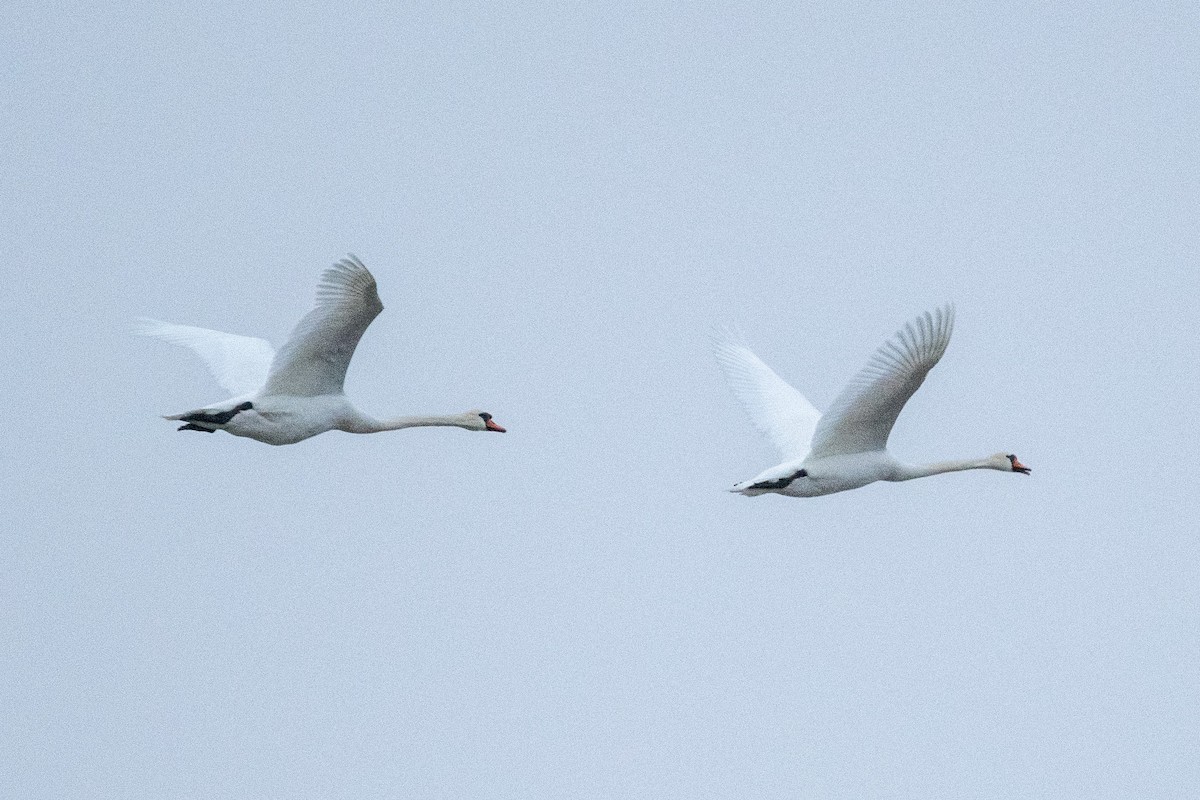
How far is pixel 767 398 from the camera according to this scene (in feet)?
98.6

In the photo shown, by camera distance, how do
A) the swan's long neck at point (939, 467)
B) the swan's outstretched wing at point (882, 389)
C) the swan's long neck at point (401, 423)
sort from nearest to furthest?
the swan's outstretched wing at point (882, 389) < the swan's long neck at point (939, 467) < the swan's long neck at point (401, 423)

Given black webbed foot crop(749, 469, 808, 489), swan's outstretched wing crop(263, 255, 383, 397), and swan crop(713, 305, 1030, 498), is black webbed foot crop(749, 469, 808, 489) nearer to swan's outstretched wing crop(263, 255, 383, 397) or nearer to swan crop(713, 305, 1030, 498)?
swan crop(713, 305, 1030, 498)

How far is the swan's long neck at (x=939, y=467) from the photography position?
2775 centimetres

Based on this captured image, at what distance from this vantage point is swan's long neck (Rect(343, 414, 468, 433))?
2861 cm

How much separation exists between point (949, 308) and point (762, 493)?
14.8 ft

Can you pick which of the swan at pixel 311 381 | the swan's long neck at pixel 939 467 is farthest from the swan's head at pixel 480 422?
the swan's long neck at pixel 939 467

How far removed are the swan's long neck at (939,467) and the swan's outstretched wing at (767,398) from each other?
114 centimetres

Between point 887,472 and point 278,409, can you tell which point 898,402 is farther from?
point 278,409

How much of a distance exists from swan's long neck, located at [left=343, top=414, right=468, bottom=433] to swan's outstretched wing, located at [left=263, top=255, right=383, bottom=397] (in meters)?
0.85

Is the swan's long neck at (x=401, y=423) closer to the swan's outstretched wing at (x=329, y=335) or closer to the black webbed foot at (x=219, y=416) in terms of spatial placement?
the swan's outstretched wing at (x=329, y=335)

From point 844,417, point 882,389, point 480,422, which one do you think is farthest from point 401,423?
point 882,389

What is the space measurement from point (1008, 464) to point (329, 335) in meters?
8.64

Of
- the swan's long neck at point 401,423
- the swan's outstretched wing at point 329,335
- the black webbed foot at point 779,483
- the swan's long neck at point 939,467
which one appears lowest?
the black webbed foot at point 779,483

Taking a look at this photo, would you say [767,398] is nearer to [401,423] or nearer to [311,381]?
[401,423]
